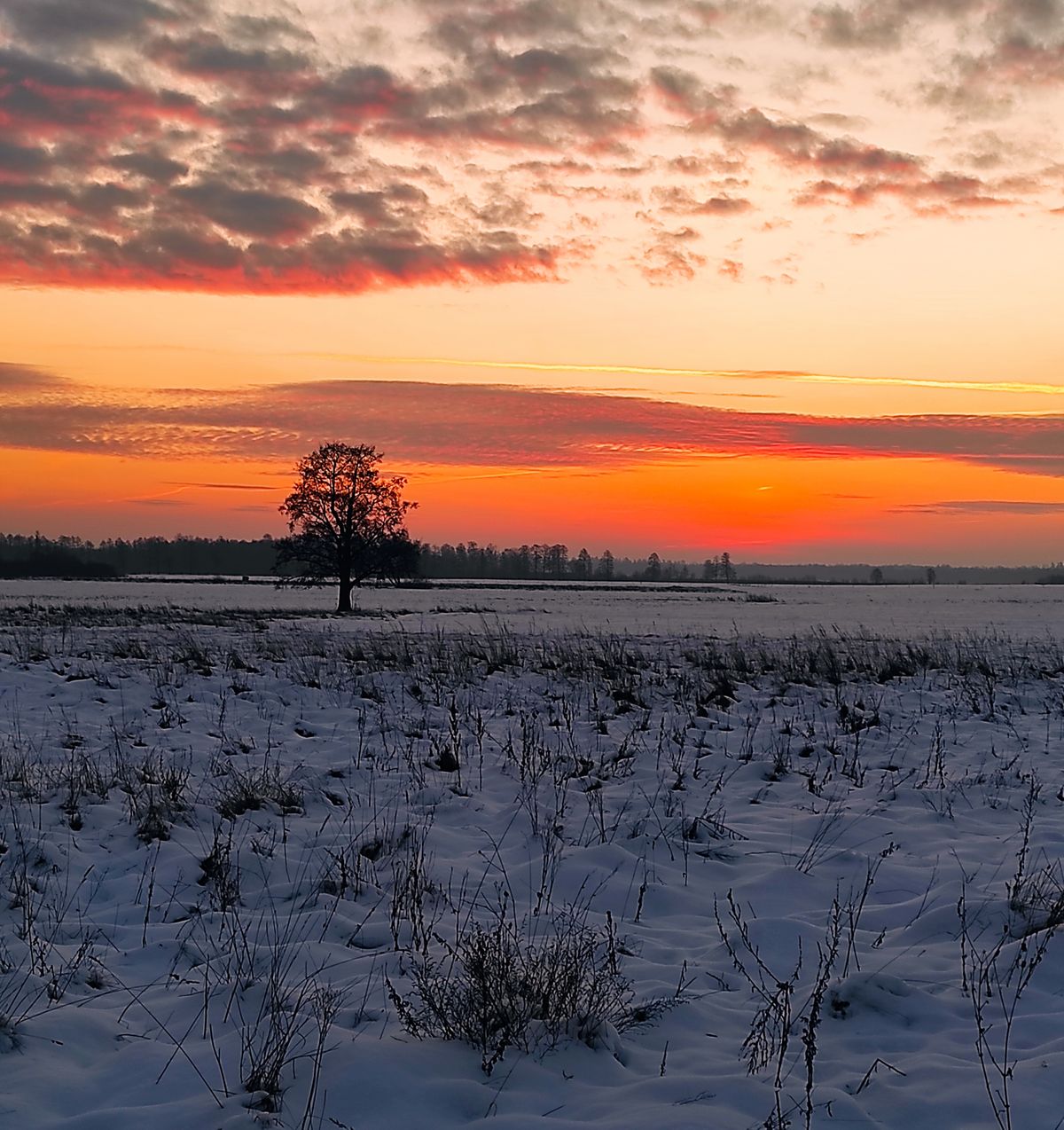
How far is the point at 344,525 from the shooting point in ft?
161

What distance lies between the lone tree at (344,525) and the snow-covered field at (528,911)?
36095mm

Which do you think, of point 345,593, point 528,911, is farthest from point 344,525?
point 528,911

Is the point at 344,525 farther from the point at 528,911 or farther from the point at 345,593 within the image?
the point at 528,911

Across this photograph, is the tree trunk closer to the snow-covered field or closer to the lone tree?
the lone tree

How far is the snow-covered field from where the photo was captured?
3.71m

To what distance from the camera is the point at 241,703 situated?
1259 cm

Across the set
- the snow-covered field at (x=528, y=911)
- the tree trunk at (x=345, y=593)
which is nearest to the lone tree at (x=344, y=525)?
→ the tree trunk at (x=345, y=593)

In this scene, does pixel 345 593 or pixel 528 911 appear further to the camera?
pixel 345 593

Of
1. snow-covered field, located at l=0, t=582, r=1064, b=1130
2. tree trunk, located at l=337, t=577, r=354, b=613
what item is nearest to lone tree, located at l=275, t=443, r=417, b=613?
tree trunk, located at l=337, t=577, r=354, b=613

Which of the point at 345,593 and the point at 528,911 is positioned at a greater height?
the point at 345,593

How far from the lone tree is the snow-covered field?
36095 millimetres

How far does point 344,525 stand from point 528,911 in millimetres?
44585

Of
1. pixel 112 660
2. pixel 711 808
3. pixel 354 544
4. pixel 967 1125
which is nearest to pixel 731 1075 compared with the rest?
pixel 967 1125

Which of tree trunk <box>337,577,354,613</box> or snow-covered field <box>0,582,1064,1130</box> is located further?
tree trunk <box>337,577,354,613</box>
